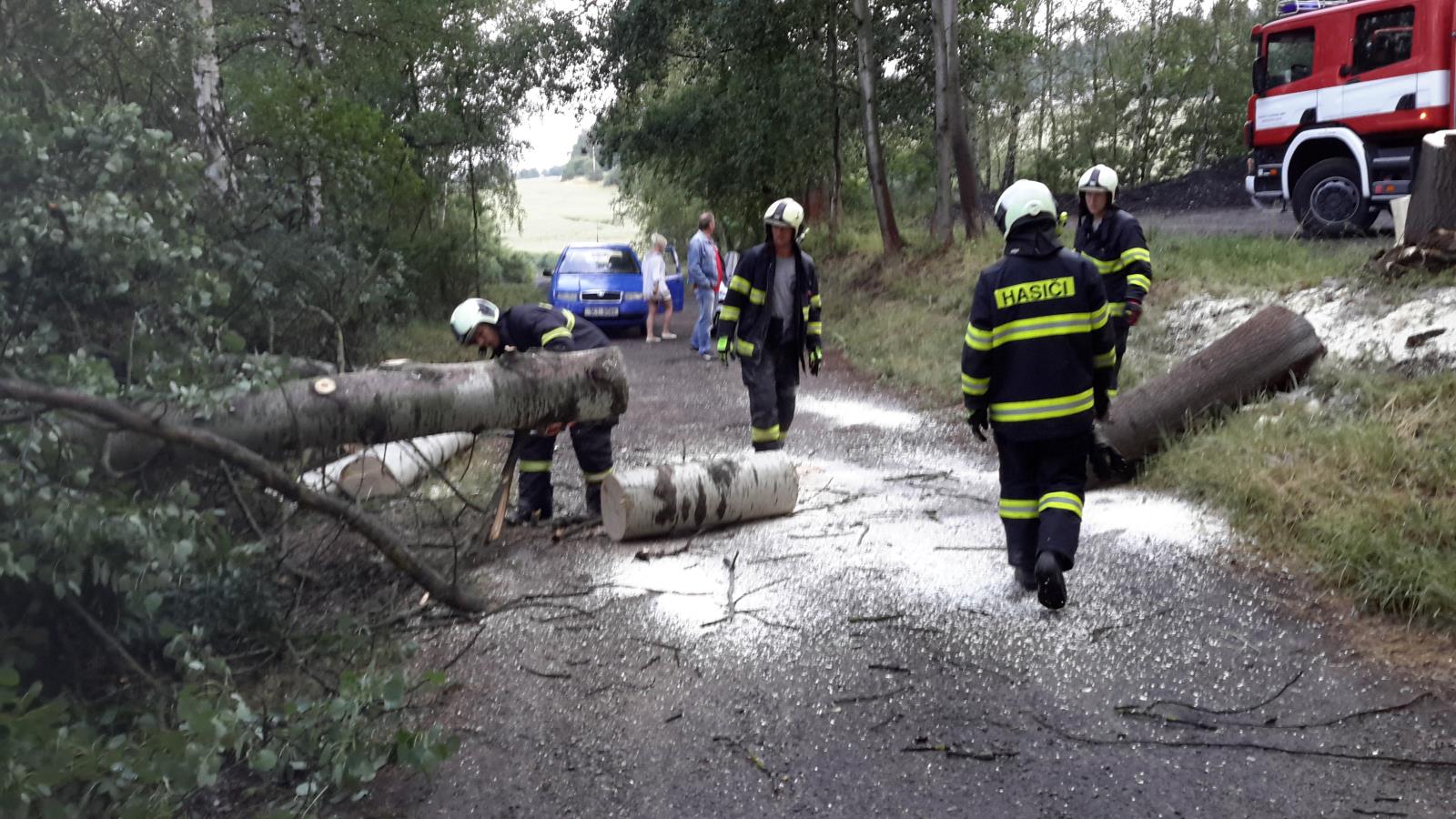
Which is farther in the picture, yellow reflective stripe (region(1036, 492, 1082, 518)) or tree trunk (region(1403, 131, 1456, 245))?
tree trunk (region(1403, 131, 1456, 245))

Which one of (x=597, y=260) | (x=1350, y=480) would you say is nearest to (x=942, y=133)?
(x=597, y=260)

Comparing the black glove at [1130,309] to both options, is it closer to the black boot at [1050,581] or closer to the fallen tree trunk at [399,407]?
the black boot at [1050,581]

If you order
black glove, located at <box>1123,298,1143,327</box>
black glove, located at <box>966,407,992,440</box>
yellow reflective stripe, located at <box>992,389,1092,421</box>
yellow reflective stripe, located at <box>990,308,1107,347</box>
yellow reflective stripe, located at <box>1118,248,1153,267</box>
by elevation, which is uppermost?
yellow reflective stripe, located at <box>1118,248,1153,267</box>

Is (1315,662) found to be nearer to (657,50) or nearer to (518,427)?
(518,427)

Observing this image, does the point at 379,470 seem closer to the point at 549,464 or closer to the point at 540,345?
the point at 549,464

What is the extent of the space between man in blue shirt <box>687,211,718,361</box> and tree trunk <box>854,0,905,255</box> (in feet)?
16.2

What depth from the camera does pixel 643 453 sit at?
871 centimetres

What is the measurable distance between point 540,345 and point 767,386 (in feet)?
5.30

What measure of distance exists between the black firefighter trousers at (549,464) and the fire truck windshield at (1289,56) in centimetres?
1070

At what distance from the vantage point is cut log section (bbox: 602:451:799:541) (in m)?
5.79

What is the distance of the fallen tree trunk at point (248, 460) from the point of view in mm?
3457

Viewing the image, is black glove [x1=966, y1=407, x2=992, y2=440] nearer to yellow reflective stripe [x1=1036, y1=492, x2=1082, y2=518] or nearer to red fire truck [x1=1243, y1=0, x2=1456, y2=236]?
yellow reflective stripe [x1=1036, y1=492, x2=1082, y2=518]

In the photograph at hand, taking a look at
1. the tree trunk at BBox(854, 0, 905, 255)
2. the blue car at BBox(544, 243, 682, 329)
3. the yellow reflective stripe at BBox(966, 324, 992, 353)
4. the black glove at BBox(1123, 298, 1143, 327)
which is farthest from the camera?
the blue car at BBox(544, 243, 682, 329)

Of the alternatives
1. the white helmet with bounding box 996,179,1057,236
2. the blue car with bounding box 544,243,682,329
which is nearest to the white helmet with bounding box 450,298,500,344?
the white helmet with bounding box 996,179,1057,236
